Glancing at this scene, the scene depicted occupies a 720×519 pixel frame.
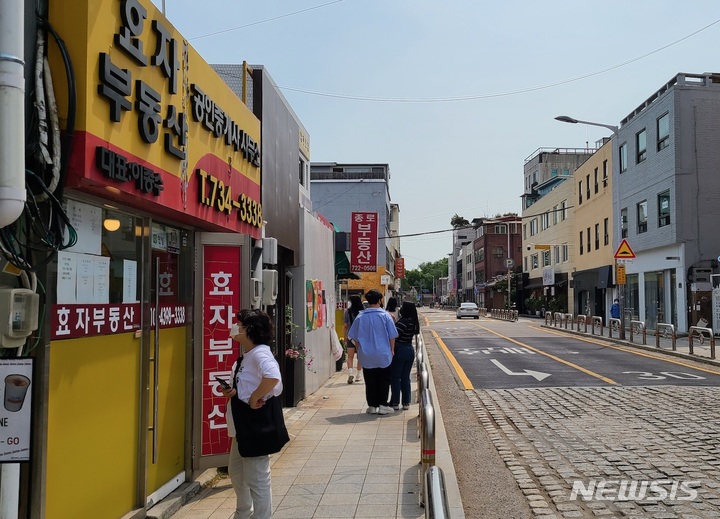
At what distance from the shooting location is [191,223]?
21.5 feet

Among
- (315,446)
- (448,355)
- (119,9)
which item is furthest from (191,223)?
(448,355)

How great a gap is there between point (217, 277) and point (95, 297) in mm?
2303

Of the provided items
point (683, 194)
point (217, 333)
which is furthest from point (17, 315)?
point (683, 194)

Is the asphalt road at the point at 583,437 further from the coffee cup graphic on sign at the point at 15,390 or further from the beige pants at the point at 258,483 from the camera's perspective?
the coffee cup graphic on sign at the point at 15,390

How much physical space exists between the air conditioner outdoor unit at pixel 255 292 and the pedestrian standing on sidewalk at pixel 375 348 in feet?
8.84

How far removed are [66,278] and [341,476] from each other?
3.72 metres

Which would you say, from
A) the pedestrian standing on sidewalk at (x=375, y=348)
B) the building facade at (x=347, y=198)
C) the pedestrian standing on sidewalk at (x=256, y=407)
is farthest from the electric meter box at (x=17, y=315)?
the building facade at (x=347, y=198)

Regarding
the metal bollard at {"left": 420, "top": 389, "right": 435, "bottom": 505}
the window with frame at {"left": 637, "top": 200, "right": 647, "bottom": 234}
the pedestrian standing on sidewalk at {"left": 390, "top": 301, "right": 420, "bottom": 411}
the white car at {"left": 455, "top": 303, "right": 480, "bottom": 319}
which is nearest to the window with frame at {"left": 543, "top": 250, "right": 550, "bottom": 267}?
the white car at {"left": 455, "top": 303, "right": 480, "bottom": 319}

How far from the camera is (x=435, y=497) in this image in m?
3.15

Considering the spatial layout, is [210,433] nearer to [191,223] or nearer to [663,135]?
[191,223]

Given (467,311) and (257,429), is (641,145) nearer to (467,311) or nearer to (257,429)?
(467,311)

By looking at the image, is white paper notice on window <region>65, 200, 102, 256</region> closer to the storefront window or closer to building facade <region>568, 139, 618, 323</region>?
the storefront window

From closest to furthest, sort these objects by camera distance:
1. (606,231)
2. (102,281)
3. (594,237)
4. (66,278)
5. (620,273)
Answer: (66,278) < (102,281) < (620,273) < (606,231) < (594,237)

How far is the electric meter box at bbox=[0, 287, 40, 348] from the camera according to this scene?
141 inches
